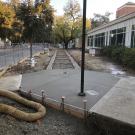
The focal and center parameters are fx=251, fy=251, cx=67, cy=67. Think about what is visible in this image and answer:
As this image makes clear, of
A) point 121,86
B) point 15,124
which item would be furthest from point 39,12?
point 15,124

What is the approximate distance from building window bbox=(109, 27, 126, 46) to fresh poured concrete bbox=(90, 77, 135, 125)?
1541 cm

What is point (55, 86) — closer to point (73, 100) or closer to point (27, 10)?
point (73, 100)

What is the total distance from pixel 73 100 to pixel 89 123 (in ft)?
6.09

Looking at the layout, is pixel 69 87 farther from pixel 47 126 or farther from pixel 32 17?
pixel 32 17

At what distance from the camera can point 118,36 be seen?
26.8 m

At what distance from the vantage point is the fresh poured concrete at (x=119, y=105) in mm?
6324

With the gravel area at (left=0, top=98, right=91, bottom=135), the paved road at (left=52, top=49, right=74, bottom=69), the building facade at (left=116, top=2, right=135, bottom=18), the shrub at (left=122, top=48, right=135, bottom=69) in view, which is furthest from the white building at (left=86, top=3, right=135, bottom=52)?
the gravel area at (left=0, top=98, right=91, bottom=135)

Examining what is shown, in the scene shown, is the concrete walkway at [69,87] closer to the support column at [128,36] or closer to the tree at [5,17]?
the support column at [128,36]

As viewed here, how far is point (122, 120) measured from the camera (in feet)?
19.8

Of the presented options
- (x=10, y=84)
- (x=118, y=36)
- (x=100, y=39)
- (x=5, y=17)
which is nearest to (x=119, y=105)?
(x=10, y=84)

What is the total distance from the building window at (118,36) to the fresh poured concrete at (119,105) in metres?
15.4

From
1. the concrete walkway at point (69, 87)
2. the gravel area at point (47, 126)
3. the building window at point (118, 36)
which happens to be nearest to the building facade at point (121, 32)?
the building window at point (118, 36)

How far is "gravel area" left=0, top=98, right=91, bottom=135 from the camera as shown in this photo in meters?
6.14

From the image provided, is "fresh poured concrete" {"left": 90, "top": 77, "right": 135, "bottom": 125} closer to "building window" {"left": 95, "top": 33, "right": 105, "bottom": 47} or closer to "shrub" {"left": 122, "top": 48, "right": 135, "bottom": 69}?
"shrub" {"left": 122, "top": 48, "right": 135, "bottom": 69}
